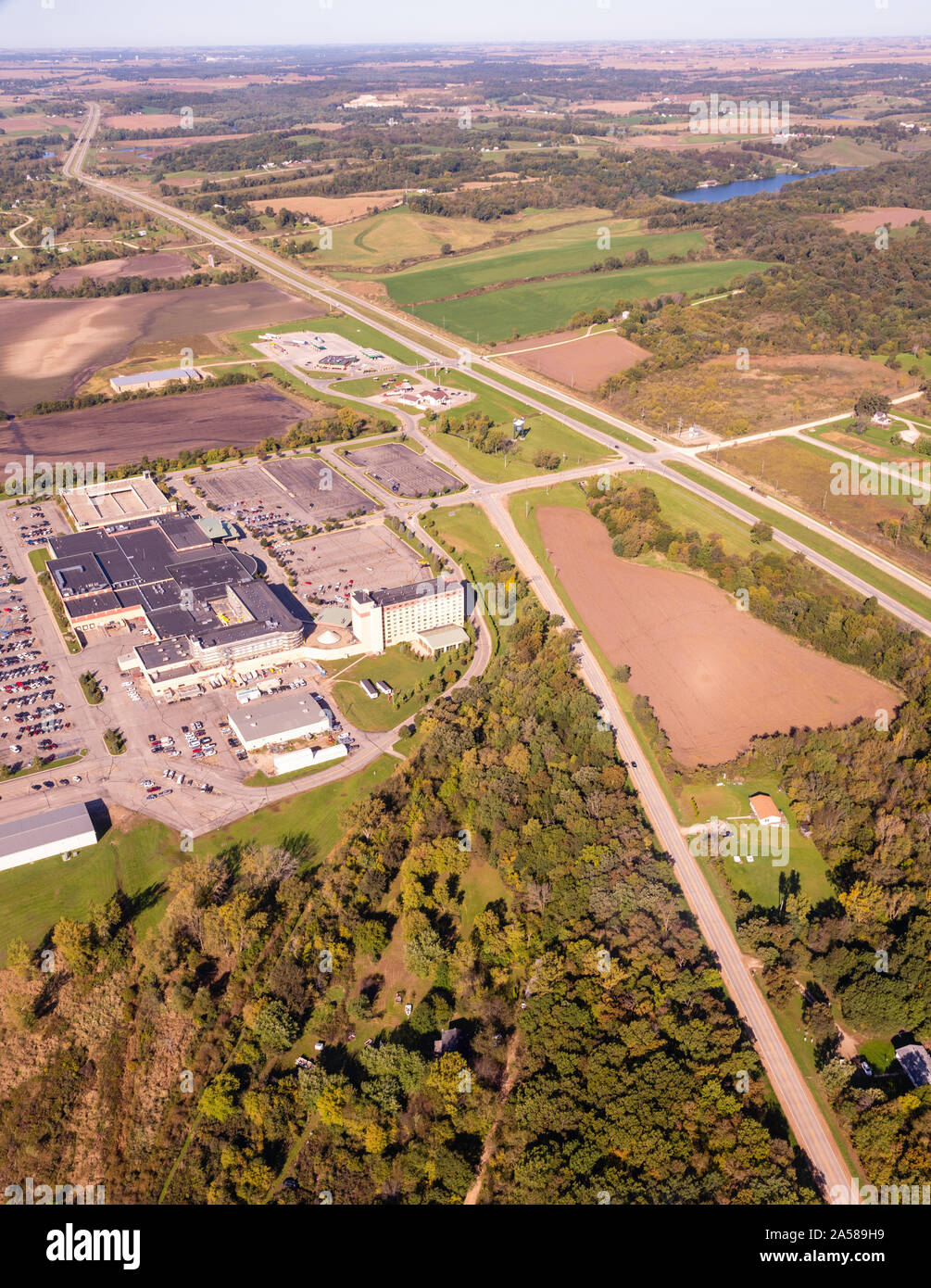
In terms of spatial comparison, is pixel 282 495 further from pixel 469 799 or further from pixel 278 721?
pixel 469 799

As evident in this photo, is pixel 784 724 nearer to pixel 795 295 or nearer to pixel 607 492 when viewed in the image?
pixel 607 492

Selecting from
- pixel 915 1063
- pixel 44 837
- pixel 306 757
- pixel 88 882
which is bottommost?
pixel 915 1063

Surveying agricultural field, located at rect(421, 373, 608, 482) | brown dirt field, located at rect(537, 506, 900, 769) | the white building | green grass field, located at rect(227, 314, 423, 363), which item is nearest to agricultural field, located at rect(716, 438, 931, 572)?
agricultural field, located at rect(421, 373, 608, 482)

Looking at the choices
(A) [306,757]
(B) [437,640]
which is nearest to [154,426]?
(B) [437,640]

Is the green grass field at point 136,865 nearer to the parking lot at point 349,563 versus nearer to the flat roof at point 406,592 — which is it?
the flat roof at point 406,592

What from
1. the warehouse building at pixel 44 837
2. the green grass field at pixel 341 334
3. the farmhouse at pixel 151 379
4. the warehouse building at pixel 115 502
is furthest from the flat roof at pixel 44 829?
the green grass field at pixel 341 334
